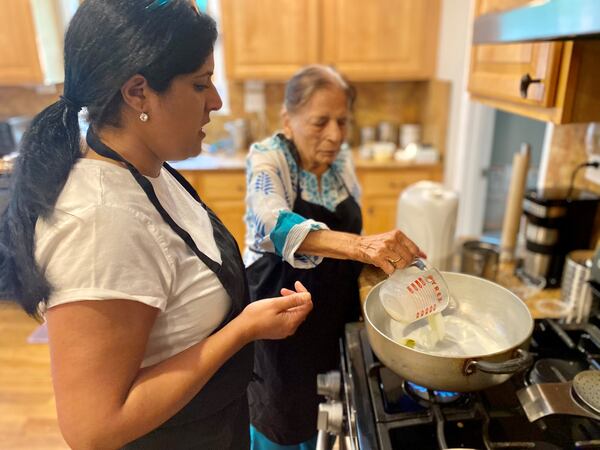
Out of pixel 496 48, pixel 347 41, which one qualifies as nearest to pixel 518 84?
pixel 496 48

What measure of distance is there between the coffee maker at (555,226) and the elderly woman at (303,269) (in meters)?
0.57

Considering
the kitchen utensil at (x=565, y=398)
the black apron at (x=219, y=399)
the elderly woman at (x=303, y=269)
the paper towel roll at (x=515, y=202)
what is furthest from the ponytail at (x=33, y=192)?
the paper towel roll at (x=515, y=202)

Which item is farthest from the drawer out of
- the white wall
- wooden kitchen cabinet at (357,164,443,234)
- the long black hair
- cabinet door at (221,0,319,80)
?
the long black hair

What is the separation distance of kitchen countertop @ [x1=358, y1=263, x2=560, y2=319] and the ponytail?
0.68 meters

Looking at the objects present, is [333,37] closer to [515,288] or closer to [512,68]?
[512,68]

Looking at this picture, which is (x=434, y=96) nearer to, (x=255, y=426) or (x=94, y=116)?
(x=255, y=426)

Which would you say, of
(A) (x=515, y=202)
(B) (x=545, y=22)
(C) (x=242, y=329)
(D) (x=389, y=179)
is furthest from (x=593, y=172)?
(D) (x=389, y=179)

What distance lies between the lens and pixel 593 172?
Answer: 4.77 feet

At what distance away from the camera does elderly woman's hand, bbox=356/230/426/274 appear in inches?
35.1

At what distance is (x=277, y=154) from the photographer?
1.21 metres

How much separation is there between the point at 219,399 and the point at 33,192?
474 millimetres

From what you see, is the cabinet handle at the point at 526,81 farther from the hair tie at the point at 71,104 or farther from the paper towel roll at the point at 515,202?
the hair tie at the point at 71,104

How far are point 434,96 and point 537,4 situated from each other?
90.2 inches

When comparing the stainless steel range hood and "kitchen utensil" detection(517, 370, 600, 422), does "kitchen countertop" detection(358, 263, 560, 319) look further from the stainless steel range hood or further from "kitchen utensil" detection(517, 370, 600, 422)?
the stainless steel range hood
